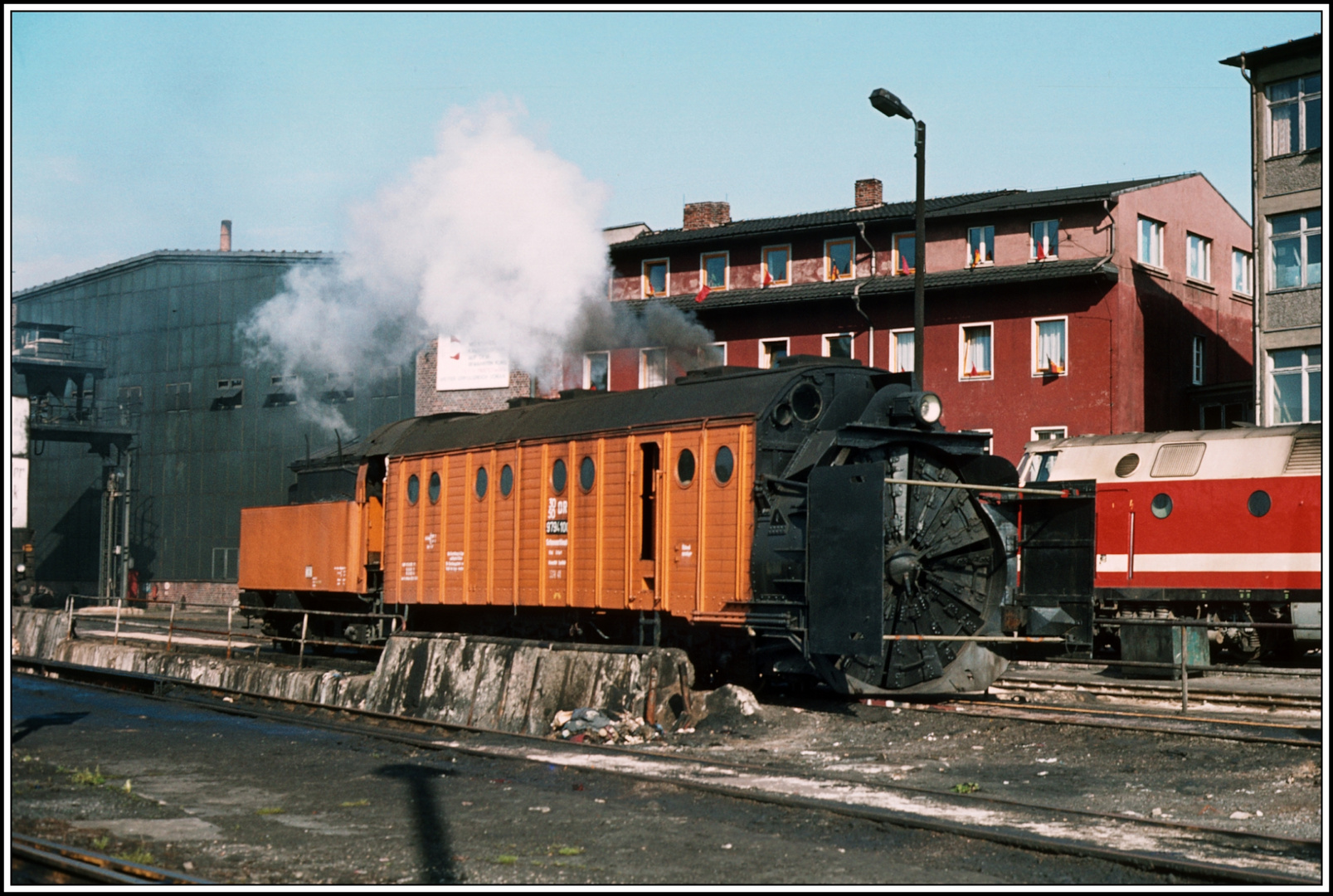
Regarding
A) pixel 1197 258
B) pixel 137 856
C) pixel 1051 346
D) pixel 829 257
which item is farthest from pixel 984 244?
pixel 137 856

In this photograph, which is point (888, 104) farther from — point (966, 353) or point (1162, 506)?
point (966, 353)

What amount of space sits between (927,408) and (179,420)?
4298cm

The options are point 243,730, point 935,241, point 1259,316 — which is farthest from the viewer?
point 935,241

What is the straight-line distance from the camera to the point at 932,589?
15453 mm

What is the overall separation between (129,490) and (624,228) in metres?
20.4

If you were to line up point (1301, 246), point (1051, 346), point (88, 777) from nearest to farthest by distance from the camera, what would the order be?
point (88, 777)
point (1301, 246)
point (1051, 346)

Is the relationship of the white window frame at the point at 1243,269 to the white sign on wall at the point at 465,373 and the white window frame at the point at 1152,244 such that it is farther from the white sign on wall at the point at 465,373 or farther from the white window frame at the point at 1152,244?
the white sign on wall at the point at 465,373

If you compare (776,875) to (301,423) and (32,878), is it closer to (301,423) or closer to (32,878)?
(32,878)

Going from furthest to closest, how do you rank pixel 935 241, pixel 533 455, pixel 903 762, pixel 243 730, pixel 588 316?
1. pixel 935 241
2. pixel 588 316
3. pixel 533 455
4. pixel 243 730
5. pixel 903 762

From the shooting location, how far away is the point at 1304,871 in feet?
27.3

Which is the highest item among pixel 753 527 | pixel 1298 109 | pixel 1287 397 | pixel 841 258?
pixel 1298 109

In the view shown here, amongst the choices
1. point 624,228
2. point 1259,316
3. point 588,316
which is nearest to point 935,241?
point 1259,316

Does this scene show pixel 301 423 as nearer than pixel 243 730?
No

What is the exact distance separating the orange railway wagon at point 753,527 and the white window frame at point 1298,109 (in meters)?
21.9
